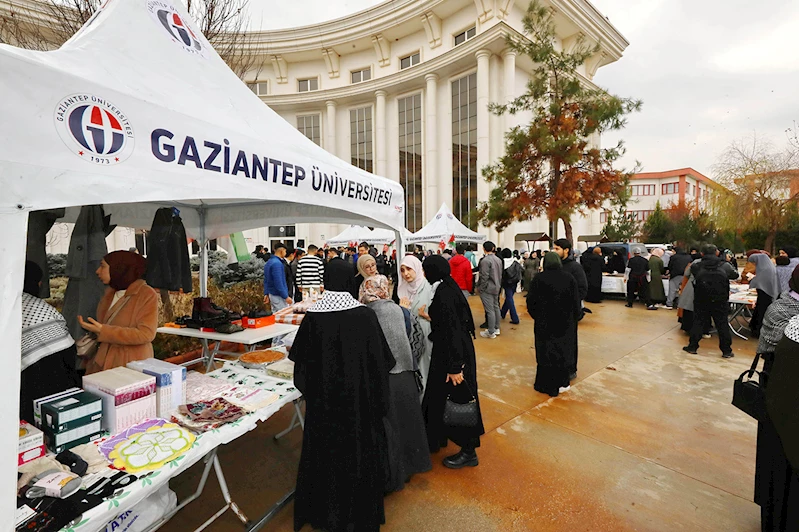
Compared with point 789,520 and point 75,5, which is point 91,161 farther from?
point 75,5

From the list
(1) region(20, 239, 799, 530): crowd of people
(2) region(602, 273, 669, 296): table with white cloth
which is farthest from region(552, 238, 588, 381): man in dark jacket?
(2) region(602, 273, 669, 296): table with white cloth

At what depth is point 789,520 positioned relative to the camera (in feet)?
6.85

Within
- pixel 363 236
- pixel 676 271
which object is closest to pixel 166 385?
pixel 676 271

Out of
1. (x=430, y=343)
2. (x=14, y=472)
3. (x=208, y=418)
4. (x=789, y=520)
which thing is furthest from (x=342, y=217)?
(x=789, y=520)

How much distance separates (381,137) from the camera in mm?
27719

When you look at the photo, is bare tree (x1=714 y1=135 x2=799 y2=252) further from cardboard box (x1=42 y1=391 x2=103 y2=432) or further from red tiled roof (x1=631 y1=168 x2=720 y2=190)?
red tiled roof (x1=631 y1=168 x2=720 y2=190)

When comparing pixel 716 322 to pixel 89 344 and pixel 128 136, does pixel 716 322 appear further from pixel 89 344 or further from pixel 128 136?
pixel 89 344

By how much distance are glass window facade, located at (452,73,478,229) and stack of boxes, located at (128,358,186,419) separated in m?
22.0

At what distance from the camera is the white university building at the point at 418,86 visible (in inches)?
889

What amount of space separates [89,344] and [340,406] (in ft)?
7.28

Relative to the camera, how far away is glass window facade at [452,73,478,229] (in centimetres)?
2366

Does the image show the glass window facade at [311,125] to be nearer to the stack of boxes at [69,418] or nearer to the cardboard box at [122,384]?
the cardboard box at [122,384]

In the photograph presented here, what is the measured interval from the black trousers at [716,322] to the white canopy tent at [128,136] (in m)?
6.86

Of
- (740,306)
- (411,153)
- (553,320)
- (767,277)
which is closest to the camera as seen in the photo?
(553,320)
